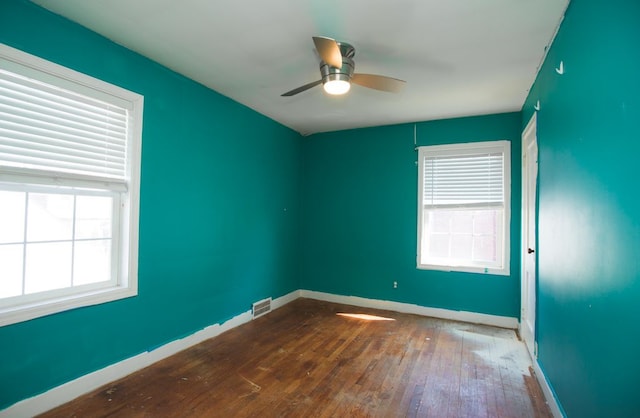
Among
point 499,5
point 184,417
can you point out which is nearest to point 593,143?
point 499,5

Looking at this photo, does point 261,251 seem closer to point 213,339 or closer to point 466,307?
point 213,339

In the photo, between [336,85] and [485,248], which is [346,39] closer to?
[336,85]

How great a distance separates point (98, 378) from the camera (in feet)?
7.72

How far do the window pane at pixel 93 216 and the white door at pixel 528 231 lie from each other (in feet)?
12.1

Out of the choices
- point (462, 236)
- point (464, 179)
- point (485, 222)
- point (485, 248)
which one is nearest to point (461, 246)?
point (462, 236)

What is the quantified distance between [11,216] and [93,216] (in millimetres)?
485

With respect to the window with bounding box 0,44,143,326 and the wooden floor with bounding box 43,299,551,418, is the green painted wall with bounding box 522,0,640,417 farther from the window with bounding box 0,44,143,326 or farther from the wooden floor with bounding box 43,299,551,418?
the window with bounding box 0,44,143,326

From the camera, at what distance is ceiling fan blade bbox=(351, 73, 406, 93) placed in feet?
7.88

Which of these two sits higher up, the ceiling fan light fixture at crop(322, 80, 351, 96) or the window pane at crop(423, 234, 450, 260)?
the ceiling fan light fixture at crop(322, 80, 351, 96)

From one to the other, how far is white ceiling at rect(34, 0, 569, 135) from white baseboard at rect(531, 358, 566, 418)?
247 cm

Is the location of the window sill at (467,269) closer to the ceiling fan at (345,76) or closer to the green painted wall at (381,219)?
the green painted wall at (381,219)

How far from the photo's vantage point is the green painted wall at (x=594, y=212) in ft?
3.99

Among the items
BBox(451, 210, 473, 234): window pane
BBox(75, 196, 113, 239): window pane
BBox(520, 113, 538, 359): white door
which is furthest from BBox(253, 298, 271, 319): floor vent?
BBox(520, 113, 538, 359): white door

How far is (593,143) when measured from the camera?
61.6 inches
